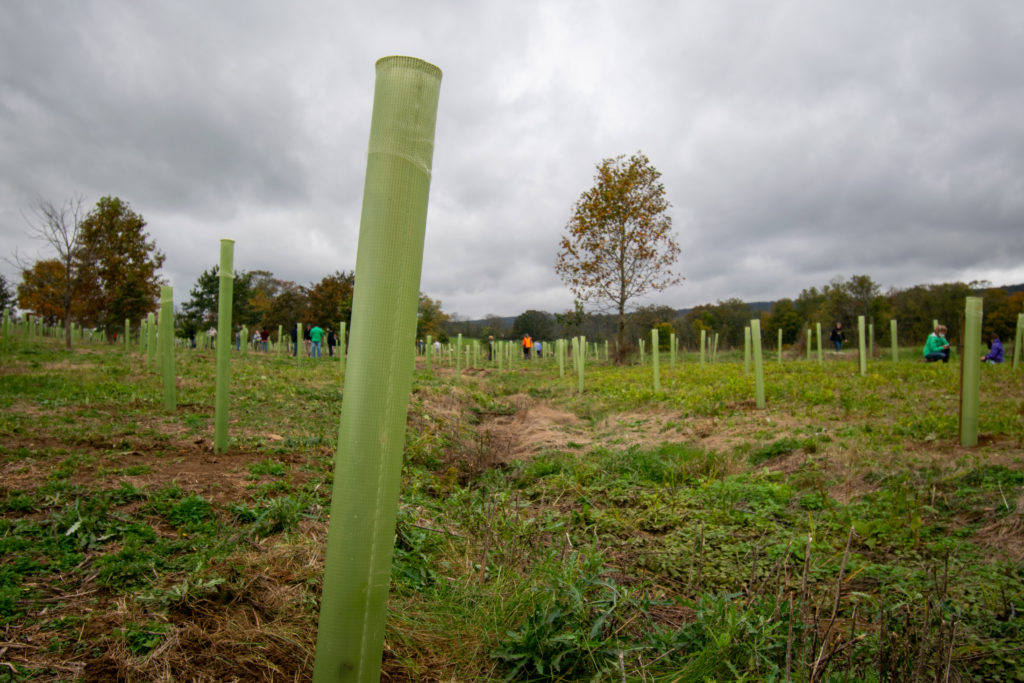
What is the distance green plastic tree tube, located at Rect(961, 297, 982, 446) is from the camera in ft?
17.5

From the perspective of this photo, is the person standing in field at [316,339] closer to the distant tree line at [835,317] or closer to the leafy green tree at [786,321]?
the distant tree line at [835,317]

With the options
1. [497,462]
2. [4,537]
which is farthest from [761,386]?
[4,537]

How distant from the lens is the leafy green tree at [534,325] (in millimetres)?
57406

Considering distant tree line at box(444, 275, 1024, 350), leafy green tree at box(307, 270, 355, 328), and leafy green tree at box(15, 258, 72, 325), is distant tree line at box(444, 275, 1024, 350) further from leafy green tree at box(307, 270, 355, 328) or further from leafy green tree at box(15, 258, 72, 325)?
leafy green tree at box(15, 258, 72, 325)

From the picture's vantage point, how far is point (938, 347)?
1523 centimetres

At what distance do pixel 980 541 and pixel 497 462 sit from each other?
4252 millimetres

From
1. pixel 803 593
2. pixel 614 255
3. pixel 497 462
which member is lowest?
pixel 497 462

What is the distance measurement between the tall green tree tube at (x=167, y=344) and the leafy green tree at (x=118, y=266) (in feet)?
97.5

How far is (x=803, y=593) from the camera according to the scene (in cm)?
187

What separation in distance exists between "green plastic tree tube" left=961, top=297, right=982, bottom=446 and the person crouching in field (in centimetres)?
1211

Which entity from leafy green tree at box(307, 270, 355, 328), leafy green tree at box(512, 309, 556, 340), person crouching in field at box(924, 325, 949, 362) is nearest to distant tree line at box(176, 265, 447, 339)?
leafy green tree at box(307, 270, 355, 328)

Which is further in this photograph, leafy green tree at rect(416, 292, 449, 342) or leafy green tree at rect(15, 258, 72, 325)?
leafy green tree at rect(416, 292, 449, 342)

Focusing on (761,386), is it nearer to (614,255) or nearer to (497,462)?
(497,462)

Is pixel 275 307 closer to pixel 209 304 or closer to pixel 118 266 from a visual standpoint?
pixel 209 304
